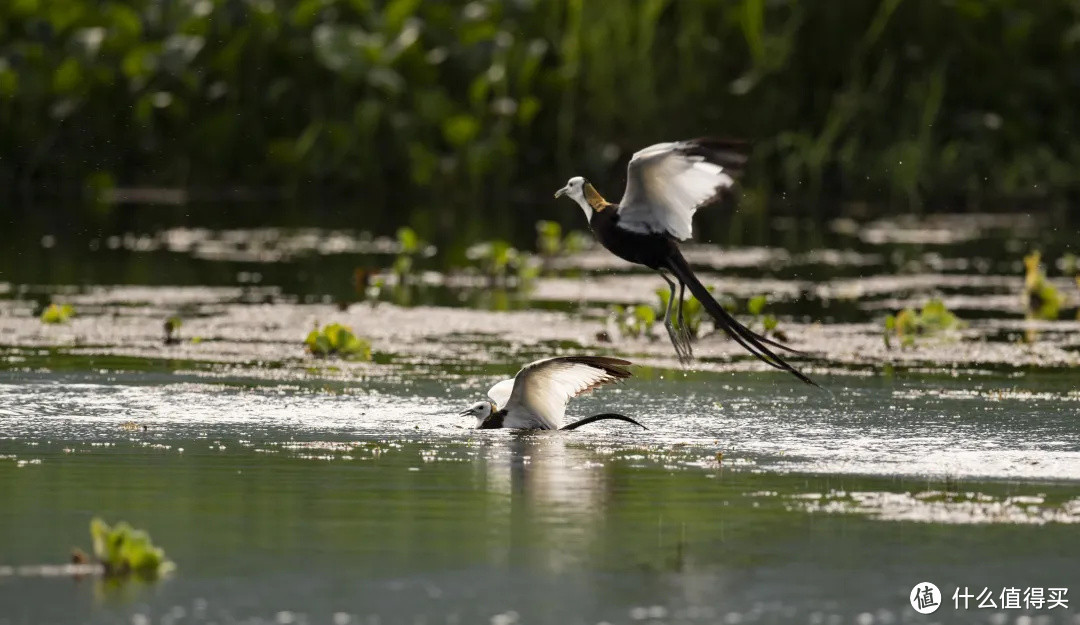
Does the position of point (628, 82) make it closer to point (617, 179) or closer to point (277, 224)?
point (617, 179)

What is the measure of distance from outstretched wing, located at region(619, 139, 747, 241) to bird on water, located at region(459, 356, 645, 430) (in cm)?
60

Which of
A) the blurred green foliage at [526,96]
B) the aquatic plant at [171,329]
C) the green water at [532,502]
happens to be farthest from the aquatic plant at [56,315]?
the blurred green foliage at [526,96]

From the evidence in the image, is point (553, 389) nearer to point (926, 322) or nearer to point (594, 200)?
point (594, 200)

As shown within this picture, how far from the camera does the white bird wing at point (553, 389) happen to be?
9.21m

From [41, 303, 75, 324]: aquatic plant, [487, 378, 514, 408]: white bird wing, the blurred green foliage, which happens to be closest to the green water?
[487, 378, 514, 408]: white bird wing

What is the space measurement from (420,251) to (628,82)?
8.44m

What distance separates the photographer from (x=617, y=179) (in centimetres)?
2559

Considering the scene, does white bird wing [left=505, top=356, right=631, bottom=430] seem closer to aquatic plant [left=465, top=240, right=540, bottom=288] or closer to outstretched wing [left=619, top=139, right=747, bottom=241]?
outstretched wing [left=619, top=139, right=747, bottom=241]

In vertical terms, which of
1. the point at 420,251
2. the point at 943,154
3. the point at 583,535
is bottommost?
the point at 583,535

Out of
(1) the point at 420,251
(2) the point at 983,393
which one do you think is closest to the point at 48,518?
(2) the point at 983,393

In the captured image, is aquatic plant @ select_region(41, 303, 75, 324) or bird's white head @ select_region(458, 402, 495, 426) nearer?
bird's white head @ select_region(458, 402, 495, 426)

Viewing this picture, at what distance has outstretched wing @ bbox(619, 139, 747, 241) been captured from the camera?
29.0ft

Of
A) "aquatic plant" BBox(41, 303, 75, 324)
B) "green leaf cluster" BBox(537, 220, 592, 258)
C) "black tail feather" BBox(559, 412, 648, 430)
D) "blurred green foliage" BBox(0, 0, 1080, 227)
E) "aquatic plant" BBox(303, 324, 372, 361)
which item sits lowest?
"black tail feather" BBox(559, 412, 648, 430)

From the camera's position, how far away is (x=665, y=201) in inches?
362
